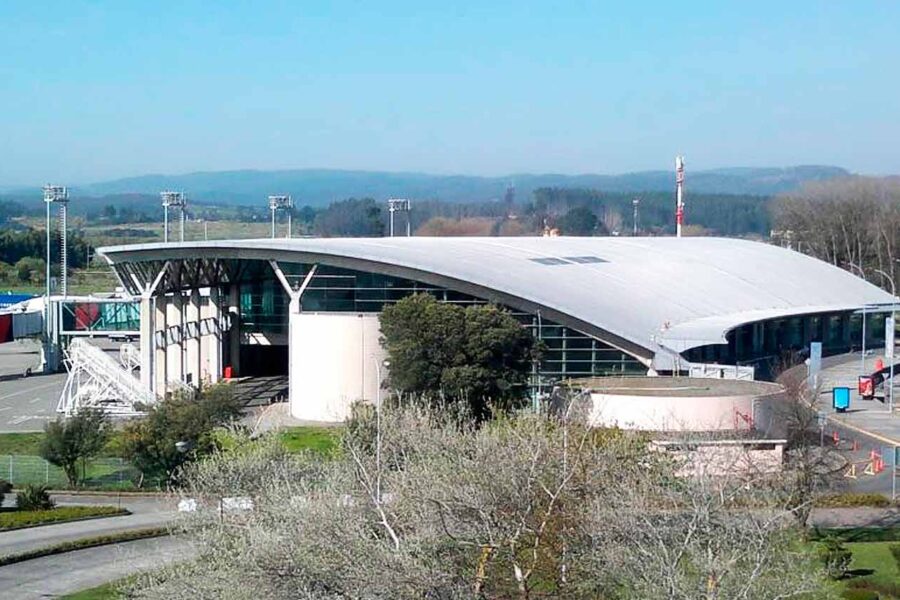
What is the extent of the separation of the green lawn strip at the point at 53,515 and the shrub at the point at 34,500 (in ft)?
0.73

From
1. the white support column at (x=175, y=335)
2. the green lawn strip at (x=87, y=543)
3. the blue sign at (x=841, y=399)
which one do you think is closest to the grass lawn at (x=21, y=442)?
the white support column at (x=175, y=335)

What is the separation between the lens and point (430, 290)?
44.3 metres

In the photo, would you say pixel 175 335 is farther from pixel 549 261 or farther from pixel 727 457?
pixel 727 457

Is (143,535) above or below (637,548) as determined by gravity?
below

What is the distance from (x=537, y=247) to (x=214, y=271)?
40.4 feet

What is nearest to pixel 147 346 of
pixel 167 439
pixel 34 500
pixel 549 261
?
pixel 549 261

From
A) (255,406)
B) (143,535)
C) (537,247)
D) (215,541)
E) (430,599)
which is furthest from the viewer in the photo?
(537,247)

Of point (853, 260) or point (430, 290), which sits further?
point (853, 260)

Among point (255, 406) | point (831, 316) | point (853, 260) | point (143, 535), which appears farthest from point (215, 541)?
point (853, 260)

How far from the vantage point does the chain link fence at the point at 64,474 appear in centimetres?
3422

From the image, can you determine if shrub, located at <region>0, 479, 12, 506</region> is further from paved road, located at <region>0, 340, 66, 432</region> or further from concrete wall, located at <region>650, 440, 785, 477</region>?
concrete wall, located at <region>650, 440, 785, 477</region>

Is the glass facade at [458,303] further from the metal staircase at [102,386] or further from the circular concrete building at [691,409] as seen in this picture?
the metal staircase at [102,386]

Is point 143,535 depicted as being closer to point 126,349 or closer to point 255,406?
point 255,406

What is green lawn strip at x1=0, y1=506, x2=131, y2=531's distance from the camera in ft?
96.1
